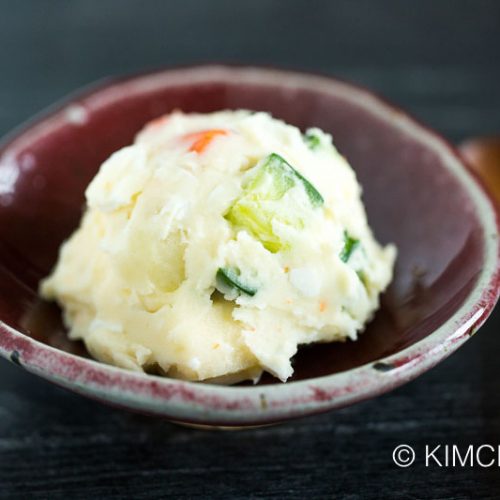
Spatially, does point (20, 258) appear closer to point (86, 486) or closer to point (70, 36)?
point (86, 486)

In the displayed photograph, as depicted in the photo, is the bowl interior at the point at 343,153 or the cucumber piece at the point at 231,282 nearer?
the cucumber piece at the point at 231,282

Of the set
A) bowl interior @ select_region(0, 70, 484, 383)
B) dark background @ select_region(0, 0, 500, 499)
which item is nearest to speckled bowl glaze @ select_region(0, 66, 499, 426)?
bowl interior @ select_region(0, 70, 484, 383)

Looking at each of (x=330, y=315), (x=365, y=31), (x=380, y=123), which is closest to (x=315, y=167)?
(x=330, y=315)

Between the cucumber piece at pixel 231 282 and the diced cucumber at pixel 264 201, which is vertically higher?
the diced cucumber at pixel 264 201

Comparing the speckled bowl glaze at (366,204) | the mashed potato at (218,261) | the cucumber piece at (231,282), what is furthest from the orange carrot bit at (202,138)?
the speckled bowl glaze at (366,204)

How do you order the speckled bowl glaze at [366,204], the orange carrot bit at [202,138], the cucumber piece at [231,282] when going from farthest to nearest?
the orange carrot bit at [202,138]
the cucumber piece at [231,282]
the speckled bowl glaze at [366,204]

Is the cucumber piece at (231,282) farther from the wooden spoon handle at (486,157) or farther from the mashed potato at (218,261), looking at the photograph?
the wooden spoon handle at (486,157)

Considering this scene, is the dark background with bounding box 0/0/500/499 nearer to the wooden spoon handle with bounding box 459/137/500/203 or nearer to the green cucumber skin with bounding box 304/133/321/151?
the wooden spoon handle with bounding box 459/137/500/203

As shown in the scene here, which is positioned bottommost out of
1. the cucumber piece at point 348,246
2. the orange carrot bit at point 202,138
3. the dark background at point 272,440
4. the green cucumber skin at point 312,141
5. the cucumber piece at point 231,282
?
the dark background at point 272,440
